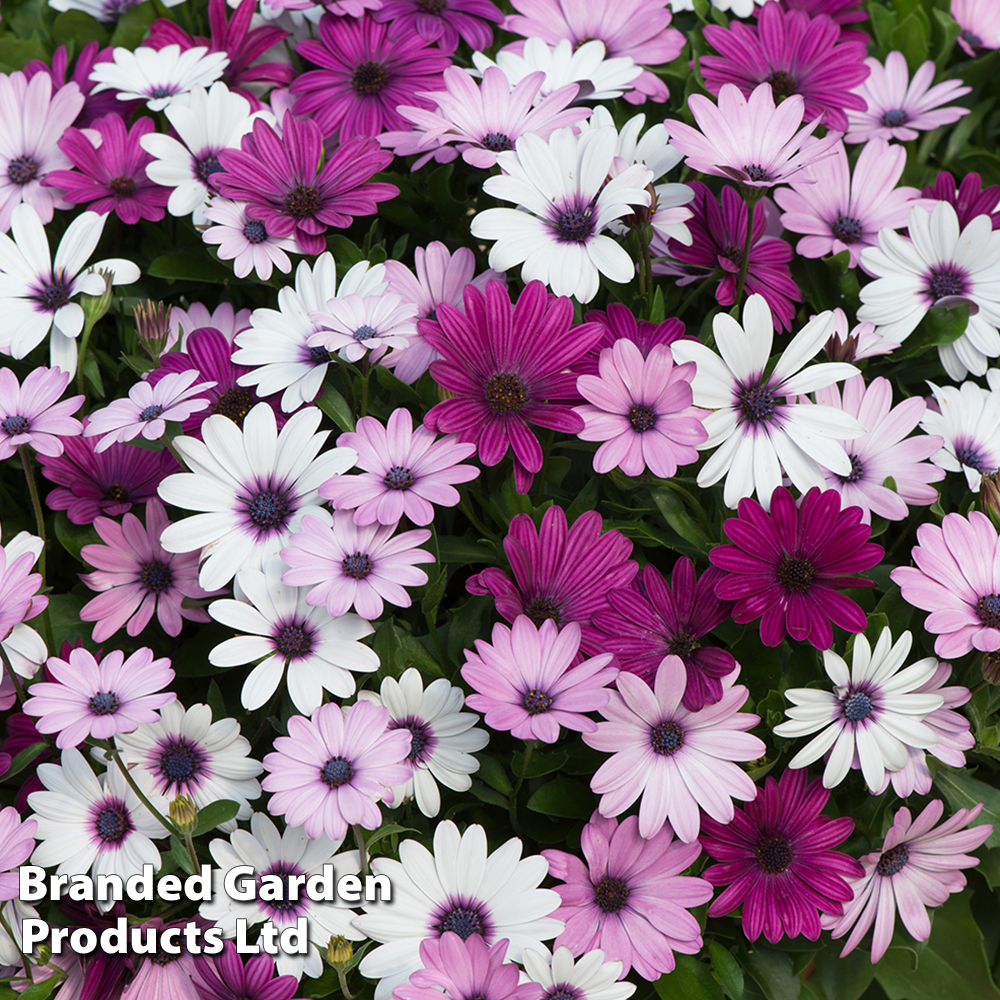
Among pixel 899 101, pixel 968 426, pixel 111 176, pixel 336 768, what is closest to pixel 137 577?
pixel 336 768

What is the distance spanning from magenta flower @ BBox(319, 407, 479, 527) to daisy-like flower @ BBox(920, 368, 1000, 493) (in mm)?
351

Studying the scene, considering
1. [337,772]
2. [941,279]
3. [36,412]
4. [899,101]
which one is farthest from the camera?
[899,101]

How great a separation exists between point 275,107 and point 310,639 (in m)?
0.50

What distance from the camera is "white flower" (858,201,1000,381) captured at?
0.76 meters

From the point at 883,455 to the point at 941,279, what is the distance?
0.60 feet

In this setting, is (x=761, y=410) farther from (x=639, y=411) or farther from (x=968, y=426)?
(x=968, y=426)

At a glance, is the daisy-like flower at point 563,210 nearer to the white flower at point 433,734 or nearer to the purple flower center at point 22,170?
the white flower at point 433,734

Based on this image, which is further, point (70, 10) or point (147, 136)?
point (70, 10)

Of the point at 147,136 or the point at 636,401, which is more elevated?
the point at 147,136

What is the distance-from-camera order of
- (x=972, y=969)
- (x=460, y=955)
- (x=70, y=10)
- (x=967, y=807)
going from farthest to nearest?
(x=70, y=10) < (x=972, y=969) < (x=967, y=807) < (x=460, y=955)

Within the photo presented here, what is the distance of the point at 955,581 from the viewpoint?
632 millimetres

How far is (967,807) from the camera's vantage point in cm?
67

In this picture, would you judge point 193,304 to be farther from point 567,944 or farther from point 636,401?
point 567,944

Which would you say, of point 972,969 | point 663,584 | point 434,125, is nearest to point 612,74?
point 434,125
